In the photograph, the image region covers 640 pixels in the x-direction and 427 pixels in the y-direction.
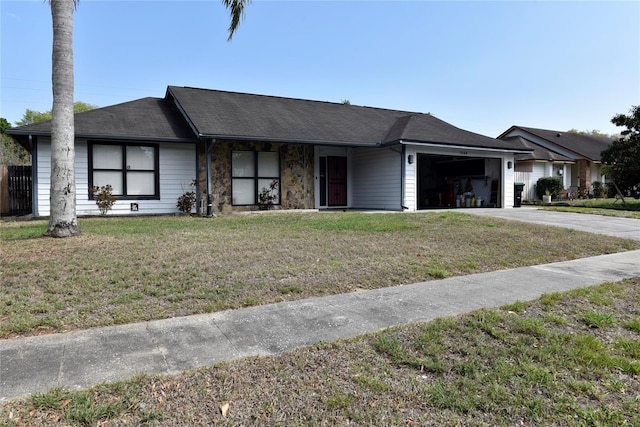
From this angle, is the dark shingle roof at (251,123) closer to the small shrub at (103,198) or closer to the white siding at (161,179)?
the white siding at (161,179)

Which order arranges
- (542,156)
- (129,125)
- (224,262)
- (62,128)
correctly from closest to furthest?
(224,262) → (62,128) → (129,125) → (542,156)

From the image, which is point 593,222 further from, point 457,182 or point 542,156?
point 542,156

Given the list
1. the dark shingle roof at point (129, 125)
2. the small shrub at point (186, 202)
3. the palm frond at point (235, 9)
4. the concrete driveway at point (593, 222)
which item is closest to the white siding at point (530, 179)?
the concrete driveway at point (593, 222)

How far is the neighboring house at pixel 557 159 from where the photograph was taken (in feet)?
81.0

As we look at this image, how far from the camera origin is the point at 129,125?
13148 millimetres

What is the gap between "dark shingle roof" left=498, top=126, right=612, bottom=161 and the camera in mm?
28189

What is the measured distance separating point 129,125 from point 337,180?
787 centimetres

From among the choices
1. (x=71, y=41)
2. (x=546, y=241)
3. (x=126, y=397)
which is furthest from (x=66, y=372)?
(x=546, y=241)

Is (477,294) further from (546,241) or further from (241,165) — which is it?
(241,165)

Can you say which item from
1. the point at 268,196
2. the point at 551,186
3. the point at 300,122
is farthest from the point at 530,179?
the point at 268,196

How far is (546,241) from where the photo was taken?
8555mm

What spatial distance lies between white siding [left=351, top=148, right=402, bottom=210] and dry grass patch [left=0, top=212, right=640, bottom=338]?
18.6 feet

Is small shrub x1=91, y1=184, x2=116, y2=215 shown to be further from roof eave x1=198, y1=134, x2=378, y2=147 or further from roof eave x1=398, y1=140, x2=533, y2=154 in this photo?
roof eave x1=398, y1=140, x2=533, y2=154

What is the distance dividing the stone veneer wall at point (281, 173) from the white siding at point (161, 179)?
19.3 inches
